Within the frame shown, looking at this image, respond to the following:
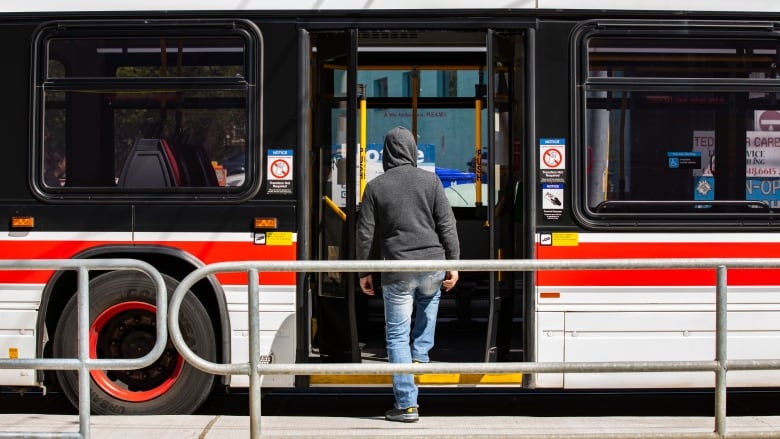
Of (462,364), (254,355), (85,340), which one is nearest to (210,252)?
(85,340)

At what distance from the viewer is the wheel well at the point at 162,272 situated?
6.64 m

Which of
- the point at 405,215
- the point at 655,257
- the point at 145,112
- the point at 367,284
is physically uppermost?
the point at 145,112

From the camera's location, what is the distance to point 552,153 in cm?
675

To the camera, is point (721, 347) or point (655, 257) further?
point (655, 257)

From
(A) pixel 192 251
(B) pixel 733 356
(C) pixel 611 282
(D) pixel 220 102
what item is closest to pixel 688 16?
(C) pixel 611 282

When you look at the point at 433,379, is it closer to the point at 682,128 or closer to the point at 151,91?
the point at 682,128

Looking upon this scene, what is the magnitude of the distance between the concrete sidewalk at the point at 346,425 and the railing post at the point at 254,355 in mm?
198

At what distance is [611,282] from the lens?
666 centimetres

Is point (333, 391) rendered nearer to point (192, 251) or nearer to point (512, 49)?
point (192, 251)

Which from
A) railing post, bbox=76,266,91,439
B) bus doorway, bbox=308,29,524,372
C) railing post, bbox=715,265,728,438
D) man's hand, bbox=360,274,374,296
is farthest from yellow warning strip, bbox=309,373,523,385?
railing post, bbox=76,266,91,439

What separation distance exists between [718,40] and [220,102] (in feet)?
10.9

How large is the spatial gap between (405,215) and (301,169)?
2.86ft

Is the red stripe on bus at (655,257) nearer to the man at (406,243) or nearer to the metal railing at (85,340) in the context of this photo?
the man at (406,243)

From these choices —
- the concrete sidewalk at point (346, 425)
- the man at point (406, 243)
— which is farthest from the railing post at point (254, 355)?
the man at point (406, 243)
